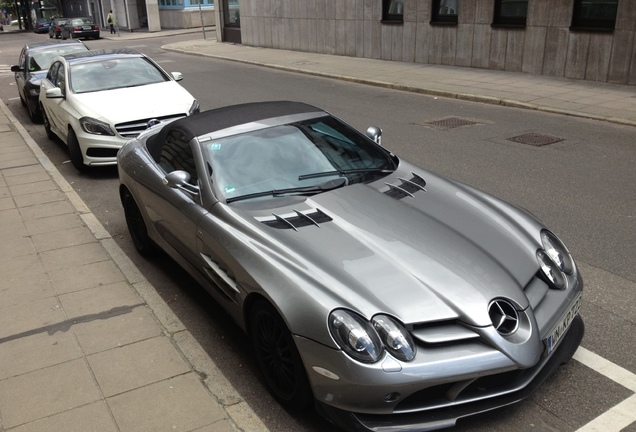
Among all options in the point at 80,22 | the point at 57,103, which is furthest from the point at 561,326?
the point at 80,22

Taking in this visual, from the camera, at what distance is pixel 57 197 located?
8.04 metres

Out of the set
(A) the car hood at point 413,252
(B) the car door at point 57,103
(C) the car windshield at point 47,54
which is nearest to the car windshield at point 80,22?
(C) the car windshield at point 47,54

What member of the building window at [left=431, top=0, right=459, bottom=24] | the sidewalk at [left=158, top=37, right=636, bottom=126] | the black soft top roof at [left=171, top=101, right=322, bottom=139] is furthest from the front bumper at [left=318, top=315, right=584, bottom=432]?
the building window at [left=431, top=0, right=459, bottom=24]

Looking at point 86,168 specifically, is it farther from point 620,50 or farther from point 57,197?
point 620,50

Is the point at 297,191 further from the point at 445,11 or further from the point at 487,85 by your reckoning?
the point at 445,11

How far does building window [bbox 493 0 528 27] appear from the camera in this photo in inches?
644

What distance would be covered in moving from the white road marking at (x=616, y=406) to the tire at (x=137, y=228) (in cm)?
378

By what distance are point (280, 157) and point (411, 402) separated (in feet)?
7.11

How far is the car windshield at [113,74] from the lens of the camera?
9.80 m

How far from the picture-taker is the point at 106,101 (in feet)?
30.4

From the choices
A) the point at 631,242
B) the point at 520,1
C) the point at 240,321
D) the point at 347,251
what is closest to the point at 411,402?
the point at 347,251

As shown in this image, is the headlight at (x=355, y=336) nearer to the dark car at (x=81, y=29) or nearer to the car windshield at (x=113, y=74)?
the car windshield at (x=113, y=74)

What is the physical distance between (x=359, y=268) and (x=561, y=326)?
3.88ft

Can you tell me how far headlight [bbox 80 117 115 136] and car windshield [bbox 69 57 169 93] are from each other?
3.28ft
